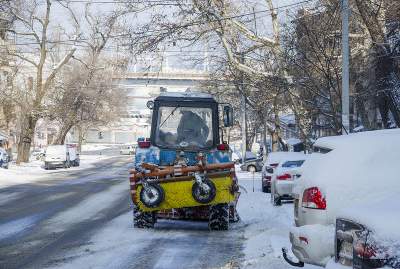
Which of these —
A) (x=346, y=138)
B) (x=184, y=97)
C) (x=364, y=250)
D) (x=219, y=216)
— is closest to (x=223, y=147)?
(x=184, y=97)

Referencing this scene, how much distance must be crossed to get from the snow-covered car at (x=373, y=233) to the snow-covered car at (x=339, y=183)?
5.97 ft

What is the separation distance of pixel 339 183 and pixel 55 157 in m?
49.1

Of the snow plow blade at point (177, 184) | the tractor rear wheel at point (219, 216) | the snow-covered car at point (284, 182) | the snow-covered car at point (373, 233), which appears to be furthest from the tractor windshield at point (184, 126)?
the snow-covered car at point (373, 233)

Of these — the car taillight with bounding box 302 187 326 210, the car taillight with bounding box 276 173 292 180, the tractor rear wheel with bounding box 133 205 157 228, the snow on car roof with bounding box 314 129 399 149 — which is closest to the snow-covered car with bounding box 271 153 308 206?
the car taillight with bounding box 276 173 292 180

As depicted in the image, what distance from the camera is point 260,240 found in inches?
493

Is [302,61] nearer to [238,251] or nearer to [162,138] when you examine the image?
[162,138]

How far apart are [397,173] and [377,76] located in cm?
1668

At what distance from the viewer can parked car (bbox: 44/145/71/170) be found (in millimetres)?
54438

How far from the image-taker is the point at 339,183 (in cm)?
747

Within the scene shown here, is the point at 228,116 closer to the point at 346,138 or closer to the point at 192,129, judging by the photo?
the point at 192,129

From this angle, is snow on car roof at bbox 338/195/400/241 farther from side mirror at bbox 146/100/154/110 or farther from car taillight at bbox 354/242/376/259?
side mirror at bbox 146/100/154/110

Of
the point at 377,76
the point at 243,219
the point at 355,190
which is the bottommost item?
the point at 243,219

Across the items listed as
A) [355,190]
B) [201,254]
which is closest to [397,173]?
[355,190]

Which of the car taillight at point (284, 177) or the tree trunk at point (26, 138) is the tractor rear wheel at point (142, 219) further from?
the tree trunk at point (26, 138)
